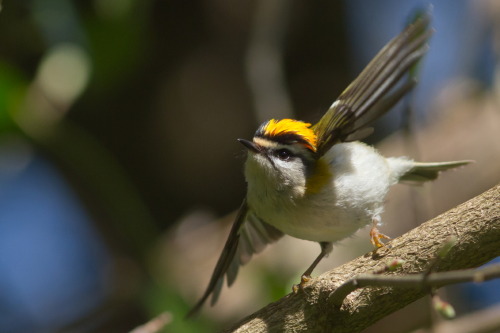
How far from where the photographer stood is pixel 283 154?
2.87 meters

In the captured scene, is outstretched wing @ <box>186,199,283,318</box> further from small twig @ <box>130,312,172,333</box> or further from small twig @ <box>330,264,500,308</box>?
small twig @ <box>330,264,500,308</box>

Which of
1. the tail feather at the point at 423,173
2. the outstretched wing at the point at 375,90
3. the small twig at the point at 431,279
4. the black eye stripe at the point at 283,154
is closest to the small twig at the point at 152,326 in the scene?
the small twig at the point at 431,279

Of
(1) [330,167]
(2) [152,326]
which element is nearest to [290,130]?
(1) [330,167]

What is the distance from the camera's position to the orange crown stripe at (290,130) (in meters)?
2.85

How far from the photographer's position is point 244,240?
3.35 meters

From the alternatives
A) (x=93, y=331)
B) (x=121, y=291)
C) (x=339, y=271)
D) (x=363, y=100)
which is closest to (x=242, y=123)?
(x=121, y=291)

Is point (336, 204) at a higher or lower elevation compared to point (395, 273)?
higher

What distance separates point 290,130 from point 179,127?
247 centimetres

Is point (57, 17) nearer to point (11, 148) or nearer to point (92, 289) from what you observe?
point (11, 148)

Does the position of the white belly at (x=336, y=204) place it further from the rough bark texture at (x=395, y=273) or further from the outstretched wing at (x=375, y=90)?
the rough bark texture at (x=395, y=273)

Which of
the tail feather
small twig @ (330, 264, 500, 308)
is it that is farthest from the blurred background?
small twig @ (330, 264, 500, 308)

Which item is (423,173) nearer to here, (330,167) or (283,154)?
(330,167)

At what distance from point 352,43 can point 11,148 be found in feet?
9.35

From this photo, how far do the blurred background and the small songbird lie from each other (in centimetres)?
39
